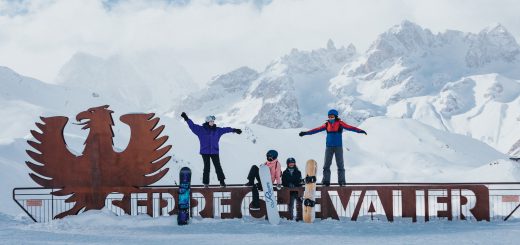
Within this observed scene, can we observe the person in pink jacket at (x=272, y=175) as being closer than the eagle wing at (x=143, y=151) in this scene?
Yes

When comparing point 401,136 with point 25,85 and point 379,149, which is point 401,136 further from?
point 25,85

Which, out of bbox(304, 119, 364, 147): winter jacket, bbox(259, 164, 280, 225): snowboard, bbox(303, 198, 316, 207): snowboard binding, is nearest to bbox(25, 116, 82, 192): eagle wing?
bbox(259, 164, 280, 225): snowboard

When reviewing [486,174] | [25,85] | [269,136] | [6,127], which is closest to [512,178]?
[486,174]

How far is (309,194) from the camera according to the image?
15.7m

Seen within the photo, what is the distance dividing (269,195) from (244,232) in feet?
5.02

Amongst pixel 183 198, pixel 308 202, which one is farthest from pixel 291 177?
pixel 183 198

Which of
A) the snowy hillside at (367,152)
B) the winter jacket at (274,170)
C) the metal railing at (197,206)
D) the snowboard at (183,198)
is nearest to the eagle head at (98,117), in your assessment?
the metal railing at (197,206)

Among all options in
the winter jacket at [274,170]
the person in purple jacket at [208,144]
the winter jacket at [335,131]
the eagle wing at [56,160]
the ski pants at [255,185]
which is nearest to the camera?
the ski pants at [255,185]

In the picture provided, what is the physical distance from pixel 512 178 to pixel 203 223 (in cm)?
2616

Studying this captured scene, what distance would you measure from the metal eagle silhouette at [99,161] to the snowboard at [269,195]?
3.02m

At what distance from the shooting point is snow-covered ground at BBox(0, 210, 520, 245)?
43.0 ft

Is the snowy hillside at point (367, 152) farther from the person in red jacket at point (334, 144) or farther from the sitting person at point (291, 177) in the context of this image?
the person in red jacket at point (334, 144)

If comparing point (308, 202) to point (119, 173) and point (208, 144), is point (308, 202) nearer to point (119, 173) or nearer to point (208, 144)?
point (208, 144)

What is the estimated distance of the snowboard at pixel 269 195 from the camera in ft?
51.1
